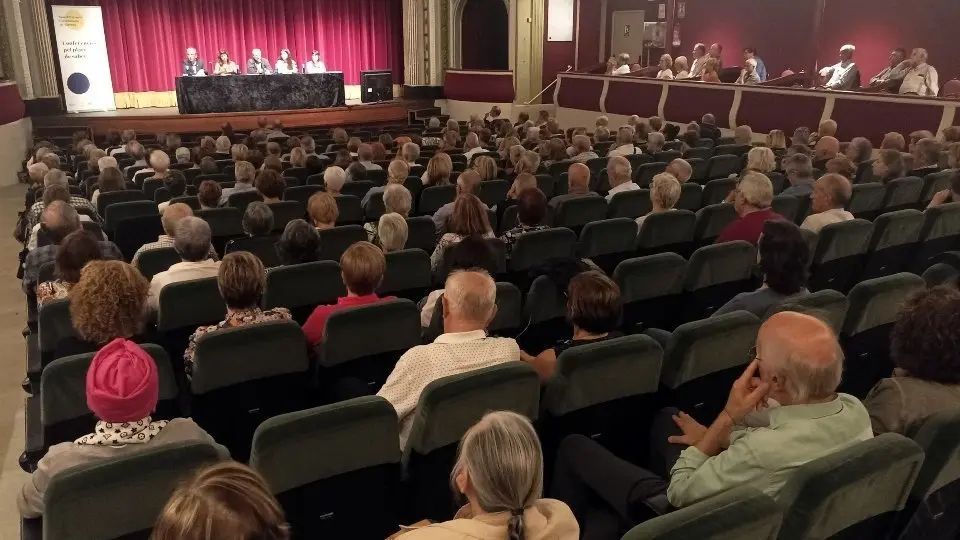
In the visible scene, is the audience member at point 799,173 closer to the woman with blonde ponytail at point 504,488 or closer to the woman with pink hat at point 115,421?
the woman with blonde ponytail at point 504,488

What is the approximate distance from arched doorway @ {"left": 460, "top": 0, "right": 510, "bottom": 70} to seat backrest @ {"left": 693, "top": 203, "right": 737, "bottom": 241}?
12657mm

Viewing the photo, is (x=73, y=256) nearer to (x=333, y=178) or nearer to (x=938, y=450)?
(x=333, y=178)

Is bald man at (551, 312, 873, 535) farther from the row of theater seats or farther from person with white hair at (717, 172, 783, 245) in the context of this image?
person with white hair at (717, 172, 783, 245)

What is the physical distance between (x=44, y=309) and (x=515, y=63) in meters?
13.9

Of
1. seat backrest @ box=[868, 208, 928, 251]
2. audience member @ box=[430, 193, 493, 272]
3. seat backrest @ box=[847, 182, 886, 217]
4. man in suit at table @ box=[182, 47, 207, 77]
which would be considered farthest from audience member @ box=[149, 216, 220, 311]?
man in suit at table @ box=[182, 47, 207, 77]

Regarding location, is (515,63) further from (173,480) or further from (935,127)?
(173,480)

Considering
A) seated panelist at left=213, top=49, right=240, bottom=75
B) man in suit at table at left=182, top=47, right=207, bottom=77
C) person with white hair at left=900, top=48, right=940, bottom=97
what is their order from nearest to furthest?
person with white hair at left=900, top=48, right=940, bottom=97
man in suit at table at left=182, top=47, right=207, bottom=77
seated panelist at left=213, top=49, right=240, bottom=75

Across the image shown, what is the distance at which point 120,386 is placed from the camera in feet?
5.93

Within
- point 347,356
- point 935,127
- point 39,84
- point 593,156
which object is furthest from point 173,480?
point 39,84

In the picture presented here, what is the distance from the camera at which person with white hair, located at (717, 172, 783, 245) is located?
13.3 ft

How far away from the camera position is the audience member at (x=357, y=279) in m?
2.91

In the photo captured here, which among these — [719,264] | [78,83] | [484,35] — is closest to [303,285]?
[719,264]

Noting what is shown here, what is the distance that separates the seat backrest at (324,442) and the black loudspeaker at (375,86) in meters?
14.4

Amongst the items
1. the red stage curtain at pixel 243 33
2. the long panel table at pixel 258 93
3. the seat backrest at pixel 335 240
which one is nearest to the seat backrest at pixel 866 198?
the seat backrest at pixel 335 240
